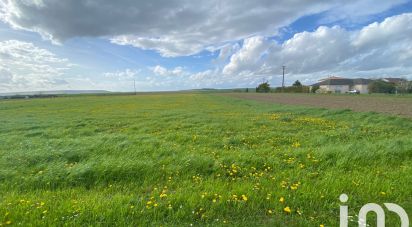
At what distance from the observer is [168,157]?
20.6 ft

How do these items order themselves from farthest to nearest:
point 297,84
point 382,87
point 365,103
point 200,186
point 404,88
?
point 297,84 < point 382,87 < point 404,88 < point 365,103 < point 200,186

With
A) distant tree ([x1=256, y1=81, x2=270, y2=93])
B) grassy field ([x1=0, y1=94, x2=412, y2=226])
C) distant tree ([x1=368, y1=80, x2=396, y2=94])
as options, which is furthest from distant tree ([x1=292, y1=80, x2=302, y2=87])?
grassy field ([x1=0, y1=94, x2=412, y2=226])

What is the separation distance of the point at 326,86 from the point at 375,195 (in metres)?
150

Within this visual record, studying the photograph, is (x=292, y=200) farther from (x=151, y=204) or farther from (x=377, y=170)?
(x=377, y=170)

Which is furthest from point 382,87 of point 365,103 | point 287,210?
point 287,210

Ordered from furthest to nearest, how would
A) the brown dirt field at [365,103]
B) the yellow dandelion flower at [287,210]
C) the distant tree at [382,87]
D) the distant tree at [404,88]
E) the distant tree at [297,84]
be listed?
1. the distant tree at [297,84]
2. the distant tree at [382,87]
3. the distant tree at [404,88]
4. the brown dirt field at [365,103]
5. the yellow dandelion flower at [287,210]

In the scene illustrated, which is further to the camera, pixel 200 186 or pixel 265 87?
pixel 265 87

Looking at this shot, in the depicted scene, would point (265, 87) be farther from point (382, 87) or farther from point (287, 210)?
point (287, 210)

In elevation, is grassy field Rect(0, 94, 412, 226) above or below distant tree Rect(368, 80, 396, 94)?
below

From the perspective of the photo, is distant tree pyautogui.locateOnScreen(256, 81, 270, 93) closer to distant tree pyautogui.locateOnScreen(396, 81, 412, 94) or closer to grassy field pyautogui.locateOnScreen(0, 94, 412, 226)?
distant tree pyautogui.locateOnScreen(396, 81, 412, 94)

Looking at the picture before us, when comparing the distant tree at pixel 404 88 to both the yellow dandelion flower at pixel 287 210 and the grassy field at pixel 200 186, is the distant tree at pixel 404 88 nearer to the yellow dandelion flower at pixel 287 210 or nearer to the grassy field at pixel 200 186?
the grassy field at pixel 200 186

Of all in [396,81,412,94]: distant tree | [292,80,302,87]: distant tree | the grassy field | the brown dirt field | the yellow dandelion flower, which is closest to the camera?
the grassy field

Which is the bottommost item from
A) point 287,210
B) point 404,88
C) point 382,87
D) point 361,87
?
point 287,210

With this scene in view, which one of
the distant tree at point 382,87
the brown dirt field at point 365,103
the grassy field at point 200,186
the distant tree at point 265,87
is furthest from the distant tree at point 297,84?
the grassy field at point 200,186
